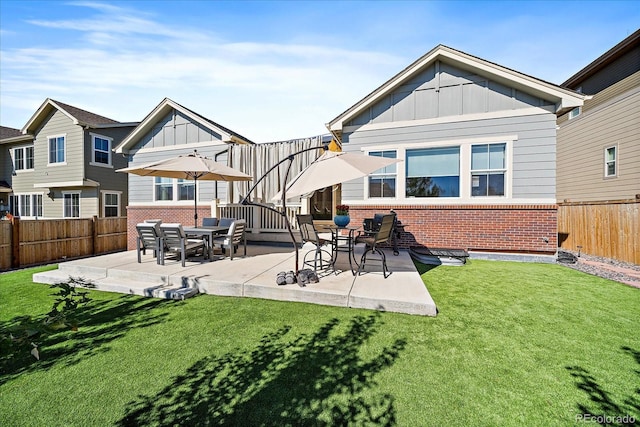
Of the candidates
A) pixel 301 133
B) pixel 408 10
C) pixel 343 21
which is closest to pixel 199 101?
pixel 343 21

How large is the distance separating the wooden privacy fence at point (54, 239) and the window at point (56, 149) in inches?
307

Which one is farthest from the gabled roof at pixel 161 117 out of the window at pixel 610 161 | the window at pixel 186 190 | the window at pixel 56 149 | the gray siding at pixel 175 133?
A: the window at pixel 610 161

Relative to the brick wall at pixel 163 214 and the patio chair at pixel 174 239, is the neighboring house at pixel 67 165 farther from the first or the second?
the patio chair at pixel 174 239

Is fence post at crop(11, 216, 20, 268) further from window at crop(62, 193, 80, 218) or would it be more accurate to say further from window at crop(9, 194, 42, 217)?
window at crop(9, 194, 42, 217)

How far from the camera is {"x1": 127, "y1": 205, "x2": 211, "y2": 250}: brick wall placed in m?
11.1

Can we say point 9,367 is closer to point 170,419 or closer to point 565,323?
point 170,419

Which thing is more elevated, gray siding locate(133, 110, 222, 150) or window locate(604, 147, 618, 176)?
gray siding locate(133, 110, 222, 150)

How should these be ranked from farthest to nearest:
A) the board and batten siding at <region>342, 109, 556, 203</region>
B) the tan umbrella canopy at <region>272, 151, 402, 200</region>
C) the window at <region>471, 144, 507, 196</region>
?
1. the window at <region>471, 144, 507, 196</region>
2. the board and batten siding at <region>342, 109, 556, 203</region>
3. the tan umbrella canopy at <region>272, 151, 402, 200</region>

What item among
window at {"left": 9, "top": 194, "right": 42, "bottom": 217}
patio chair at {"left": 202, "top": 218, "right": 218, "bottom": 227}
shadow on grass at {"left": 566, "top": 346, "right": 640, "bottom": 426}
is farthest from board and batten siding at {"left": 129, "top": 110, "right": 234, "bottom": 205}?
shadow on grass at {"left": 566, "top": 346, "right": 640, "bottom": 426}

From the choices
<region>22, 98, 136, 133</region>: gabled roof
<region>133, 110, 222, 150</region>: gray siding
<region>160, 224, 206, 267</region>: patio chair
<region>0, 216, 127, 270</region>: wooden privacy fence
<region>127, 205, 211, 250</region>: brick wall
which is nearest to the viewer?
<region>160, 224, 206, 267</region>: patio chair

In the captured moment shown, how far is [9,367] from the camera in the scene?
2.91m

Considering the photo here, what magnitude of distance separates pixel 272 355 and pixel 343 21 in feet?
31.5

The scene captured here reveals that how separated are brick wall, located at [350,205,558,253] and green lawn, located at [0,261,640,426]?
3.39 metres

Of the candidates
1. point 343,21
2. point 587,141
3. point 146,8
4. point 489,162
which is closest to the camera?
point 146,8
